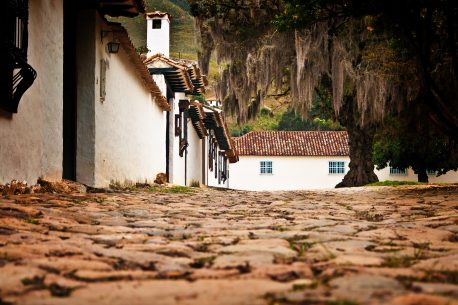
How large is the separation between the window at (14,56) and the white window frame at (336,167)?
34.8 m

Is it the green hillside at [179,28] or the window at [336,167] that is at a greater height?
the green hillside at [179,28]

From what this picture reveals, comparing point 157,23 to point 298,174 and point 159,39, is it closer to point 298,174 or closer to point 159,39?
point 159,39

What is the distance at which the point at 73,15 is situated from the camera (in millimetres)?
9008

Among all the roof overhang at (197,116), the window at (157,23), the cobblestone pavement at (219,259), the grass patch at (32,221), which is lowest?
→ the cobblestone pavement at (219,259)

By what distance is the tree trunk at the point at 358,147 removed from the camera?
62.8 feet

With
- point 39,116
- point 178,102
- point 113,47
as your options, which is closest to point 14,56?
point 39,116

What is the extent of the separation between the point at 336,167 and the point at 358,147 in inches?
818

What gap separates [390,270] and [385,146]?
92.8ft

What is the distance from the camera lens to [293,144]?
40719 mm

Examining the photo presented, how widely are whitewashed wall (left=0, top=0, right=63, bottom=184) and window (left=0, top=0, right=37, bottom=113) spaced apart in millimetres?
197

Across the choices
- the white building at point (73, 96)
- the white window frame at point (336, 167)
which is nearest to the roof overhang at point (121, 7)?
the white building at point (73, 96)

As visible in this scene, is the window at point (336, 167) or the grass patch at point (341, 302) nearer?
the grass patch at point (341, 302)

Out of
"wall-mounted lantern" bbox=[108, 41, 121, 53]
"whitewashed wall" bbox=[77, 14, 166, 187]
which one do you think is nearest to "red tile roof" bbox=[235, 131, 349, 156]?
"whitewashed wall" bbox=[77, 14, 166, 187]

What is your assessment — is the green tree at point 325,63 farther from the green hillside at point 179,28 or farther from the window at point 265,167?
the green hillside at point 179,28
